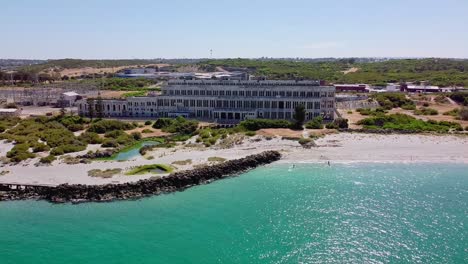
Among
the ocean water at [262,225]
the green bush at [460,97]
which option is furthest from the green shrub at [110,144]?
the green bush at [460,97]

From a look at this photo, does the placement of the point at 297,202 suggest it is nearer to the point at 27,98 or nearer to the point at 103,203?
the point at 103,203

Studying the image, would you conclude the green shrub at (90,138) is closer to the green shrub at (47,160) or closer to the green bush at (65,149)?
the green bush at (65,149)

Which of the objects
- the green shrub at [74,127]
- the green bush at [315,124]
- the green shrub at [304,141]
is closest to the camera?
the green shrub at [304,141]

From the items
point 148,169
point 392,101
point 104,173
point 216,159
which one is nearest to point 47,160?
point 104,173

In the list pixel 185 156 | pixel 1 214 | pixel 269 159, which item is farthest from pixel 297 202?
pixel 1 214

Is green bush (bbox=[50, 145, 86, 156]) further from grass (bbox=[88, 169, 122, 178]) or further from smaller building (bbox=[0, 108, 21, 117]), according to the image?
smaller building (bbox=[0, 108, 21, 117])

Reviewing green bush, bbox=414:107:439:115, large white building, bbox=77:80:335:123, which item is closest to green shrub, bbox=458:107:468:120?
green bush, bbox=414:107:439:115

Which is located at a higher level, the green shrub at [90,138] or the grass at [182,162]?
the green shrub at [90,138]
